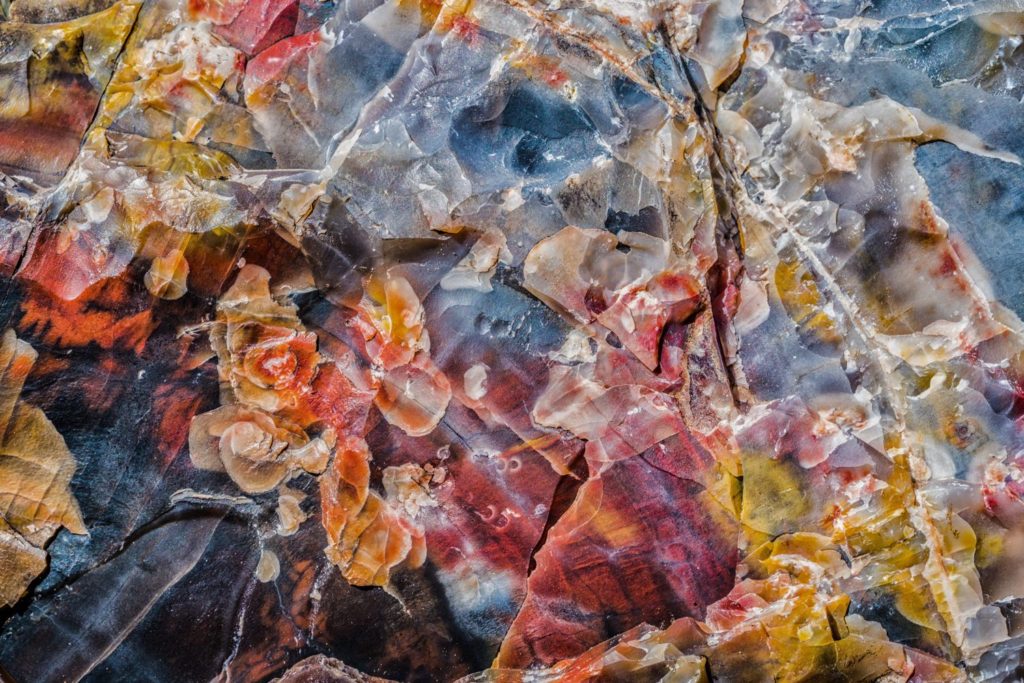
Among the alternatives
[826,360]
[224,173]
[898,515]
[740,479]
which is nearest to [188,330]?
[224,173]

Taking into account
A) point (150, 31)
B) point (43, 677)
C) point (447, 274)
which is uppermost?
point (150, 31)

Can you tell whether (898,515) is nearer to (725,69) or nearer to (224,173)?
(725,69)

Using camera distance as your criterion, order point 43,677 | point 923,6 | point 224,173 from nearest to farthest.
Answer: point 43,677 < point 224,173 < point 923,6

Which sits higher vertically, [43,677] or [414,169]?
[414,169]

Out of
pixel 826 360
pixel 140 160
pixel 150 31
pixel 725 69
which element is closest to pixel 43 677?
pixel 140 160

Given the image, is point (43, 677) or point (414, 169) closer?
point (43, 677)

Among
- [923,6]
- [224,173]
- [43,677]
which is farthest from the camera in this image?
[923,6]
